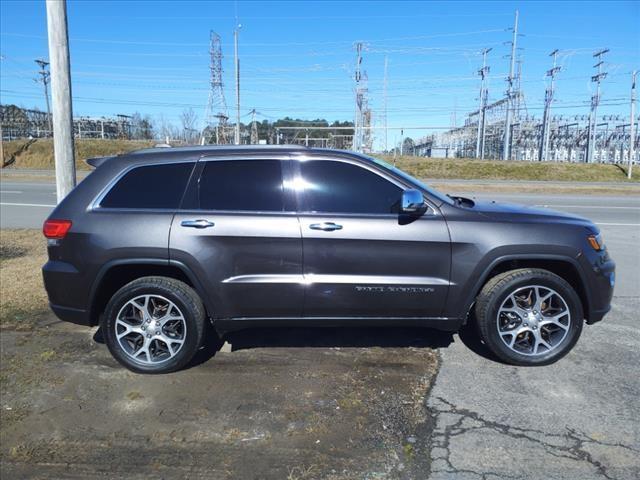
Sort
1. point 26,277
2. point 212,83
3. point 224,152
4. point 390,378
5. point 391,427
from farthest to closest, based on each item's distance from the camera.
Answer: point 212,83
point 26,277
point 224,152
point 390,378
point 391,427

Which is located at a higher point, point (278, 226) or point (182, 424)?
point (278, 226)

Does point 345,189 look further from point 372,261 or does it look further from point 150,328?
point 150,328

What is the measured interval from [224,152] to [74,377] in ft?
→ 7.20

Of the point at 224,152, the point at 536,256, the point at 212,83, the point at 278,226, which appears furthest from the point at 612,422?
the point at 212,83

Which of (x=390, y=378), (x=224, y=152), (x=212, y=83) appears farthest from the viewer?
(x=212, y=83)

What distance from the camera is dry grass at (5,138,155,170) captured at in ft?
134

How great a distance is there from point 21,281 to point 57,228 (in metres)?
2.96

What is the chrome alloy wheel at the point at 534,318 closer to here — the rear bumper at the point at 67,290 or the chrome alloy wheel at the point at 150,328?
the chrome alloy wheel at the point at 150,328

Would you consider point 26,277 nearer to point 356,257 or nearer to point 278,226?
point 278,226

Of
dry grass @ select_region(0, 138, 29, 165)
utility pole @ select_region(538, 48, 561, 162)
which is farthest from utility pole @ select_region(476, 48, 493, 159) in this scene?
dry grass @ select_region(0, 138, 29, 165)

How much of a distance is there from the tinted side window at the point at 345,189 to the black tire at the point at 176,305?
1220 mm

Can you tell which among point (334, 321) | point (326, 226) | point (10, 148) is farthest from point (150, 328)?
point (10, 148)

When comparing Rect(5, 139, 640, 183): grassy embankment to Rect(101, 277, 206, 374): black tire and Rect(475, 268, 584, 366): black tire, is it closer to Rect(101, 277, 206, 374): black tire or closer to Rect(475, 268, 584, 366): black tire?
Rect(475, 268, 584, 366): black tire

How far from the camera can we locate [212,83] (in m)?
47.3
